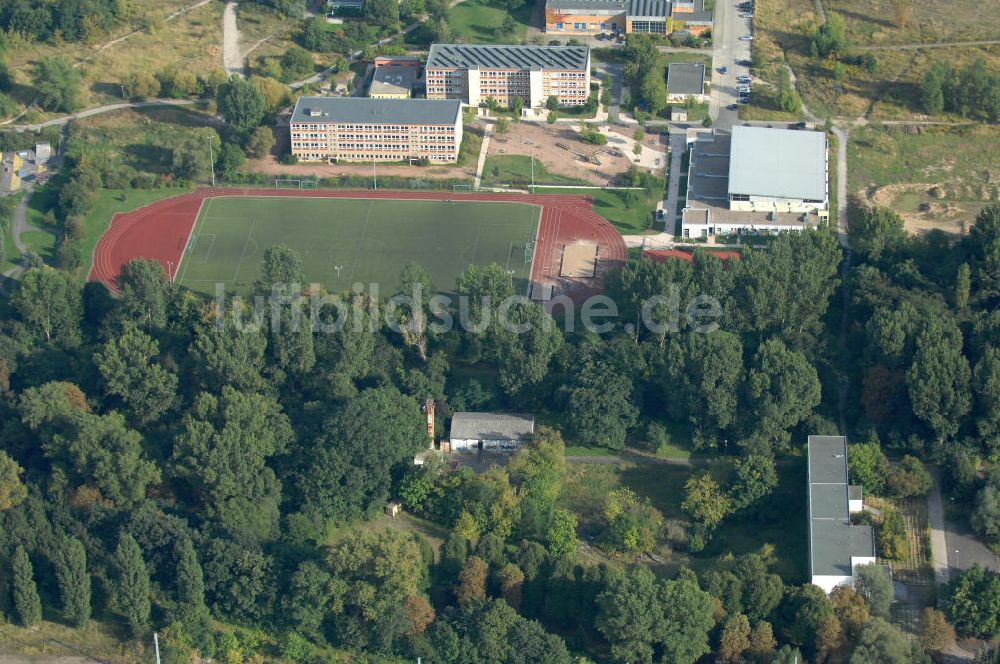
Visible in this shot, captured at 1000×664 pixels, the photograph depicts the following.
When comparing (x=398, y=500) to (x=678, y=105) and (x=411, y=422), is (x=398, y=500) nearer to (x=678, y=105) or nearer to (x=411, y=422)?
(x=411, y=422)

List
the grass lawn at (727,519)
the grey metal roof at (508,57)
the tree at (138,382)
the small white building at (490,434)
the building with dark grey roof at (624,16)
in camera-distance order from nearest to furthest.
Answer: the grass lawn at (727,519), the small white building at (490,434), the tree at (138,382), the grey metal roof at (508,57), the building with dark grey roof at (624,16)

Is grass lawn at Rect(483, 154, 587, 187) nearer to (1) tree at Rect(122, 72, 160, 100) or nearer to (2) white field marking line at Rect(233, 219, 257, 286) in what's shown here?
(2) white field marking line at Rect(233, 219, 257, 286)

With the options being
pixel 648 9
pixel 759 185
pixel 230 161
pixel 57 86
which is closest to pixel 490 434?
pixel 759 185

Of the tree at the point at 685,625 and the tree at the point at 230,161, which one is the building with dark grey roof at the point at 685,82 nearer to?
the tree at the point at 230,161

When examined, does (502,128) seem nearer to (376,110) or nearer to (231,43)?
(376,110)

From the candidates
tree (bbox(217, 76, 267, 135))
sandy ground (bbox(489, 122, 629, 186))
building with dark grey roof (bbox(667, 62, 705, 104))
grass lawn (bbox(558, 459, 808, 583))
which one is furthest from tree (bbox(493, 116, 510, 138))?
grass lawn (bbox(558, 459, 808, 583))

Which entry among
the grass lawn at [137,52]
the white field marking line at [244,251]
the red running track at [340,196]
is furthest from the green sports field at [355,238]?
the grass lawn at [137,52]
